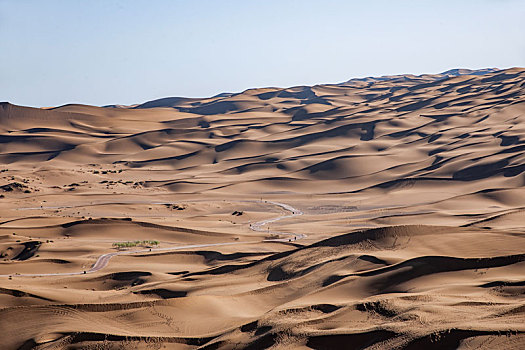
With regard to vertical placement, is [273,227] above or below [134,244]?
below

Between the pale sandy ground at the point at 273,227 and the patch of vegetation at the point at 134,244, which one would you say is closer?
the pale sandy ground at the point at 273,227

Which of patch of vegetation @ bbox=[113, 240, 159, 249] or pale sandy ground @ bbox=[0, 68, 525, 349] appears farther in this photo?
patch of vegetation @ bbox=[113, 240, 159, 249]

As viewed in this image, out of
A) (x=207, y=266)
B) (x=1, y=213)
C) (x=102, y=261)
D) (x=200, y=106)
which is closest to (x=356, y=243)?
(x=207, y=266)

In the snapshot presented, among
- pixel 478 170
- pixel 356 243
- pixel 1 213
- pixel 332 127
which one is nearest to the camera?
pixel 356 243

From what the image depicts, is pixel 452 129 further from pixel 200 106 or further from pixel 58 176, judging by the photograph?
pixel 200 106

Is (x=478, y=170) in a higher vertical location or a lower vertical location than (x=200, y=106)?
lower

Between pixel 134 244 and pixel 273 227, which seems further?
pixel 273 227

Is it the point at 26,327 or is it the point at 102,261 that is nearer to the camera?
the point at 26,327

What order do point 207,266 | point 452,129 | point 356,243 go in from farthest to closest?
point 452,129
point 207,266
point 356,243
